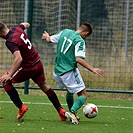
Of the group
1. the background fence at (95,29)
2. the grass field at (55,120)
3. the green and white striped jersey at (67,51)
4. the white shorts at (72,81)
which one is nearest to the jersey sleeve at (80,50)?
the green and white striped jersey at (67,51)

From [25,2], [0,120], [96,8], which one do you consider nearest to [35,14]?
[25,2]

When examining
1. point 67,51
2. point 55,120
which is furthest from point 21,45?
point 55,120

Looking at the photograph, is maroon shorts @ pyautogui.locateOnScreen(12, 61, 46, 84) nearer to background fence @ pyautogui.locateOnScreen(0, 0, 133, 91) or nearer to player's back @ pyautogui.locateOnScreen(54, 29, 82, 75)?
player's back @ pyautogui.locateOnScreen(54, 29, 82, 75)

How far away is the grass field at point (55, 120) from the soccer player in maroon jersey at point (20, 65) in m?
0.29

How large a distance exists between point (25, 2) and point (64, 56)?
633 centimetres

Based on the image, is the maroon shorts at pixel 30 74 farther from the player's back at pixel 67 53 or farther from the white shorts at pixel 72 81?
the white shorts at pixel 72 81

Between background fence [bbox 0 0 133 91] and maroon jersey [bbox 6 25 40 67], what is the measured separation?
19.4ft

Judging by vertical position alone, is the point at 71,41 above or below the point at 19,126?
above

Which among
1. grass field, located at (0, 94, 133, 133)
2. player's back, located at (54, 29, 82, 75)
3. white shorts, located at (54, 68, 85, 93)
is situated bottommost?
grass field, located at (0, 94, 133, 133)

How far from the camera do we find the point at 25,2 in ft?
52.3

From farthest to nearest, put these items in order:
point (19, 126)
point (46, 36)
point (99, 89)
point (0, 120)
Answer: point (99, 89), point (46, 36), point (0, 120), point (19, 126)

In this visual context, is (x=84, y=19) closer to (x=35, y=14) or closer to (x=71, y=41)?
(x=35, y=14)

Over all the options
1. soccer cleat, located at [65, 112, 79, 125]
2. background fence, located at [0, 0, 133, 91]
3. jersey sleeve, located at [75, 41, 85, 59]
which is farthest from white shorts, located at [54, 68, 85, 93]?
background fence, located at [0, 0, 133, 91]

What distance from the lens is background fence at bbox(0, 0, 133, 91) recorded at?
1592 cm
